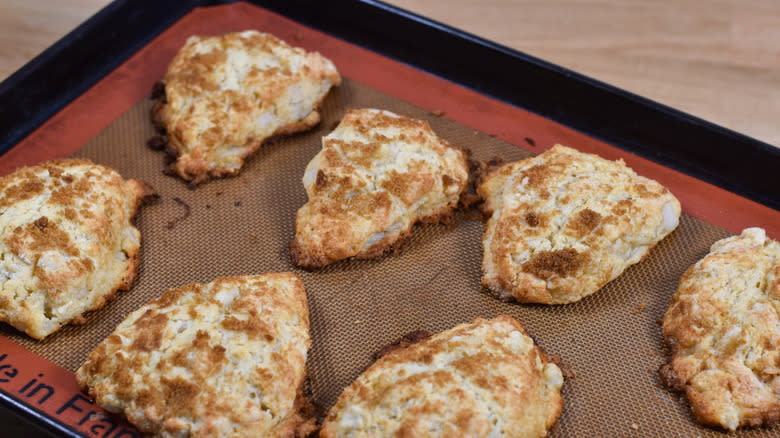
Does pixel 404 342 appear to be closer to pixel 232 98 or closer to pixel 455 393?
pixel 455 393

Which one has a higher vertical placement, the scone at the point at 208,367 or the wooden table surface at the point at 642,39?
the wooden table surface at the point at 642,39

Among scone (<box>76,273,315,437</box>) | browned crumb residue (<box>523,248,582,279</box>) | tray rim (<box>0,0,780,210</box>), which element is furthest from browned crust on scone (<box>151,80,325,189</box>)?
browned crumb residue (<box>523,248,582,279</box>)

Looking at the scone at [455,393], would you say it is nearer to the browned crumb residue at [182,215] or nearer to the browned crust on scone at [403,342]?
the browned crust on scone at [403,342]

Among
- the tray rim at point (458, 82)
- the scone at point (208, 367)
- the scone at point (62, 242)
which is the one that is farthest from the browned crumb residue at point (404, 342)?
the tray rim at point (458, 82)

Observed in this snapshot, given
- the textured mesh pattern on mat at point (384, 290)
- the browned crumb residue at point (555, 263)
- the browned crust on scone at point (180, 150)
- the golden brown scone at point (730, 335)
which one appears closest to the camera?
the golden brown scone at point (730, 335)

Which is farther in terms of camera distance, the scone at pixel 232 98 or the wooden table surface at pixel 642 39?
the wooden table surface at pixel 642 39

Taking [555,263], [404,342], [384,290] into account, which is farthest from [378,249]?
[555,263]

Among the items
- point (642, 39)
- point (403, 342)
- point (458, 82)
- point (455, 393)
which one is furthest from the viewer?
point (642, 39)

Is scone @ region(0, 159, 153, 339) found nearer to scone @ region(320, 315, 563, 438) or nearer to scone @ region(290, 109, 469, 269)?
scone @ region(290, 109, 469, 269)
